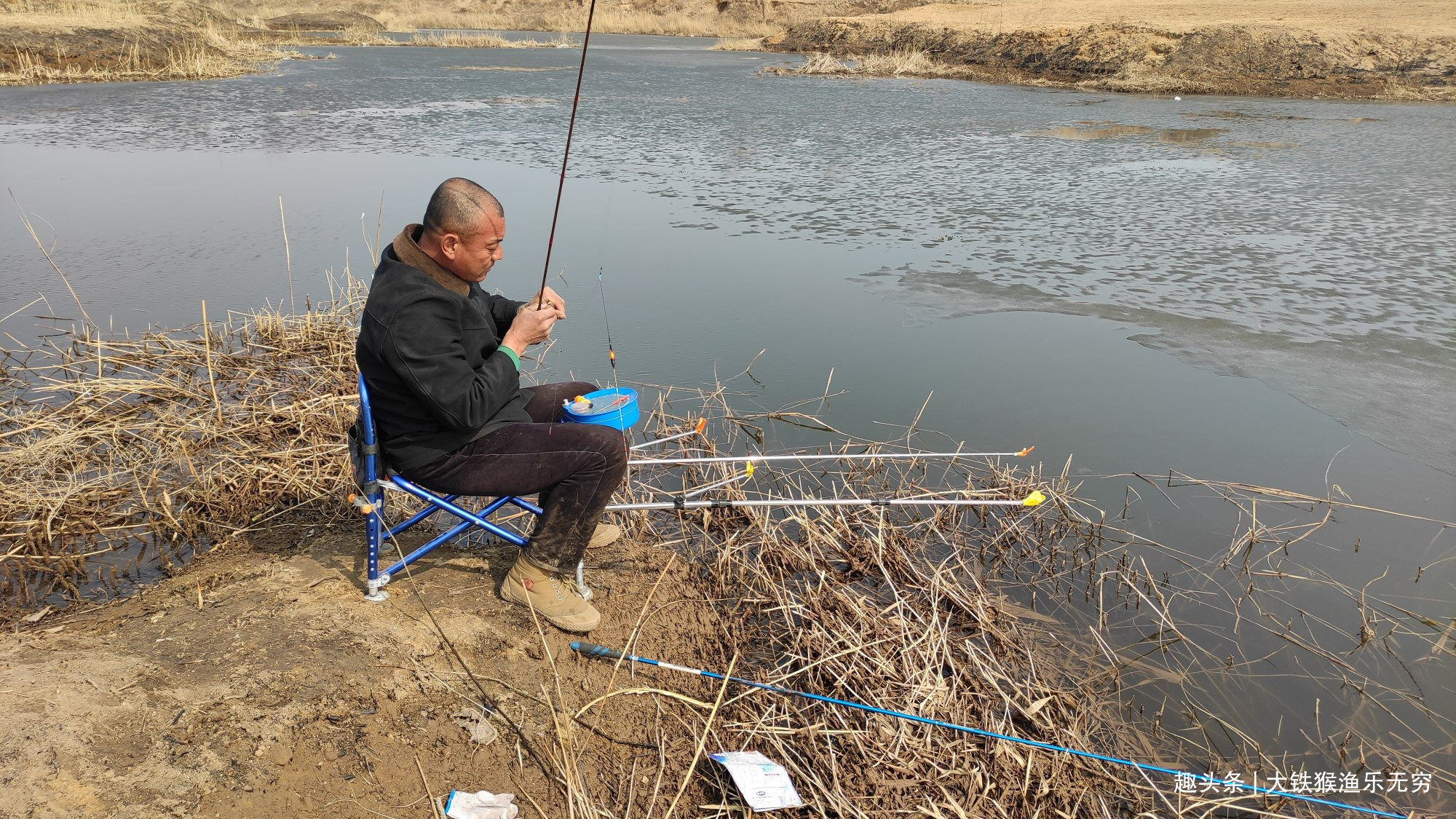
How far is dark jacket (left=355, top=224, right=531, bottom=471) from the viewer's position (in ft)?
9.41

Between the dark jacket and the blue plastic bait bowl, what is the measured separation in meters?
0.40

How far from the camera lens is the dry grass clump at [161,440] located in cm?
387

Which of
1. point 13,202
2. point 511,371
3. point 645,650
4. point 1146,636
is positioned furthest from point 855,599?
point 13,202

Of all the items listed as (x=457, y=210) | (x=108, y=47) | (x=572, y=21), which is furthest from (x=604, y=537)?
(x=572, y=21)

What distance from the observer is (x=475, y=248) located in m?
3.02

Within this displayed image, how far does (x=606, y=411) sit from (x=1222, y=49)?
61.8 ft

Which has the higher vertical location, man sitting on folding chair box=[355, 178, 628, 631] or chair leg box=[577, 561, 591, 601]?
man sitting on folding chair box=[355, 178, 628, 631]

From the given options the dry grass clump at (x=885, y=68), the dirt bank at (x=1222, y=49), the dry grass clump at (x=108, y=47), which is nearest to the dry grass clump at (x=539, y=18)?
the dry grass clump at (x=108, y=47)

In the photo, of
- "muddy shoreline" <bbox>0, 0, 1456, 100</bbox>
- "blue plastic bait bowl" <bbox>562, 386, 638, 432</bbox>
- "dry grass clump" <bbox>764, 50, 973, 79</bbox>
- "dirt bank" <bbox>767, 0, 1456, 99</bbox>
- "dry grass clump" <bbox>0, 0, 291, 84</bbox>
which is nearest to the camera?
"blue plastic bait bowl" <bbox>562, 386, 638, 432</bbox>

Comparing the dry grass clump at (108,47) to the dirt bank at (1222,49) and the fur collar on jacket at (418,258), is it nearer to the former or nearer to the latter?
the dirt bank at (1222,49)

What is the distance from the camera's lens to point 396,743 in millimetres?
2723

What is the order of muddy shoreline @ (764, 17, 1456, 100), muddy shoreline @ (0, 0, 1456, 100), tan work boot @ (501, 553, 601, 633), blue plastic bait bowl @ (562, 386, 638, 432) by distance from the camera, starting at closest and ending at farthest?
tan work boot @ (501, 553, 601, 633), blue plastic bait bowl @ (562, 386, 638, 432), muddy shoreline @ (764, 17, 1456, 100), muddy shoreline @ (0, 0, 1456, 100)

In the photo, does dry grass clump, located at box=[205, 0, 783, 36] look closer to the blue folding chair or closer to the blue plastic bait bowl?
the blue plastic bait bowl

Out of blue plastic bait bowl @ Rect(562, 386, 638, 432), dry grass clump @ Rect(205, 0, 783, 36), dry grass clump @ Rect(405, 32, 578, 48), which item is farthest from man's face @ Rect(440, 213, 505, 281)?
dry grass clump @ Rect(205, 0, 783, 36)
